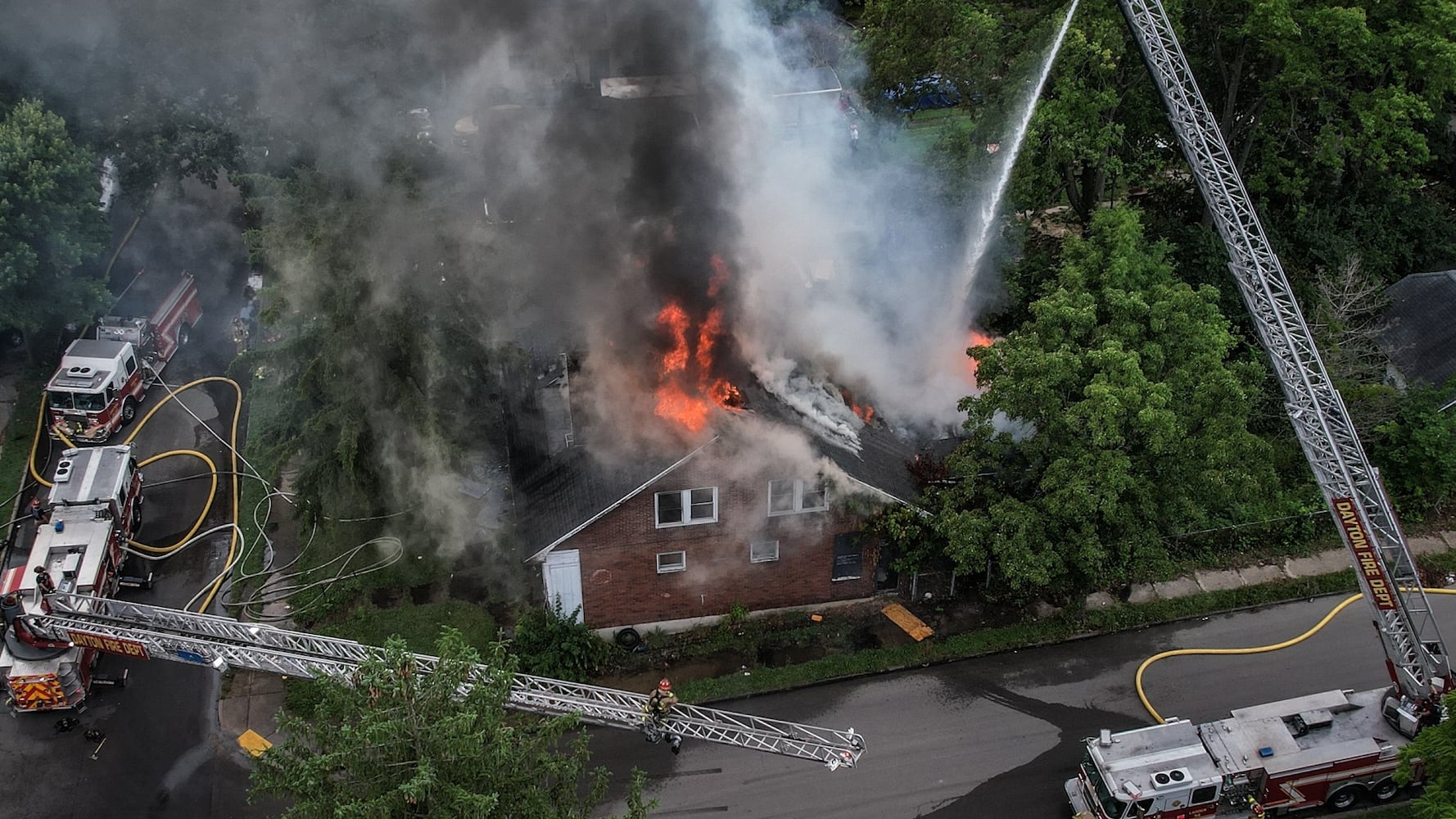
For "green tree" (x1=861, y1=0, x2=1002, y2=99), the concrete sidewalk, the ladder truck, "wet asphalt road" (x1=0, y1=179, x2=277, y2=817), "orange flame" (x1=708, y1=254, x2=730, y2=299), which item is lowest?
"wet asphalt road" (x1=0, y1=179, x2=277, y2=817)

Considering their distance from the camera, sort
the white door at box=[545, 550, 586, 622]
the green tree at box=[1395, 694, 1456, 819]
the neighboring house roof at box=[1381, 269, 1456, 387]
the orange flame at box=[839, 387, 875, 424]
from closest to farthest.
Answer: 1. the green tree at box=[1395, 694, 1456, 819]
2. the white door at box=[545, 550, 586, 622]
3. the orange flame at box=[839, 387, 875, 424]
4. the neighboring house roof at box=[1381, 269, 1456, 387]

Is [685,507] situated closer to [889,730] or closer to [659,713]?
[659,713]

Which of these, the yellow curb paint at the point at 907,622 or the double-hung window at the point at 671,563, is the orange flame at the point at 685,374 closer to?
the double-hung window at the point at 671,563

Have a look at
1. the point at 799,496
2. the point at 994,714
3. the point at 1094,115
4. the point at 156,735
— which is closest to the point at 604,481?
the point at 799,496

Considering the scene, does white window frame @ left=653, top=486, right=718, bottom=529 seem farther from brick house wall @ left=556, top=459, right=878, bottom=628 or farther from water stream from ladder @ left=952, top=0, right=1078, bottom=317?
water stream from ladder @ left=952, top=0, right=1078, bottom=317

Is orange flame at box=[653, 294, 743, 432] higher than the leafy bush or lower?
higher

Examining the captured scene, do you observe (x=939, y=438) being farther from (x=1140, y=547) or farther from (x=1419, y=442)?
(x=1419, y=442)

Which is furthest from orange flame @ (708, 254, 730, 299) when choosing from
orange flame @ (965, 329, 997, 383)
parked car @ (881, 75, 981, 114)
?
parked car @ (881, 75, 981, 114)
